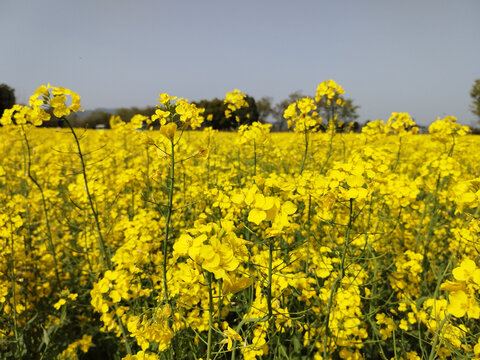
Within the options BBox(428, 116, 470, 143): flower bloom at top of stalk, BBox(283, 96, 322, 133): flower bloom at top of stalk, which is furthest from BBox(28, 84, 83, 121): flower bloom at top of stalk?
BBox(428, 116, 470, 143): flower bloom at top of stalk

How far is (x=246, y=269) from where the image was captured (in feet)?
7.69

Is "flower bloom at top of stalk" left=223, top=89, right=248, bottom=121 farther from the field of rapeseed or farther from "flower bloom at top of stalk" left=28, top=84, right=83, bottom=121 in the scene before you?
"flower bloom at top of stalk" left=28, top=84, right=83, bottom=121

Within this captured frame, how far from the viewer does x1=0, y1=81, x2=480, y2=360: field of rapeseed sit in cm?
119

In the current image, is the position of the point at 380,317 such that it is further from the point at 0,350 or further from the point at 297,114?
the point at 0,350

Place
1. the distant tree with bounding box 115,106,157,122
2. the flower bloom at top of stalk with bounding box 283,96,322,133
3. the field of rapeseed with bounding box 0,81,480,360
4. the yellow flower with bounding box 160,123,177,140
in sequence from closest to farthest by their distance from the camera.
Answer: the field of rapeseed with bounding box 0,81,480,360, the yellow flower with bounding box 160,123,177,140, the distant tree with bounding box 115,106,157,122, the flower bloom at top of stalk with bounding box 283,96,322,133

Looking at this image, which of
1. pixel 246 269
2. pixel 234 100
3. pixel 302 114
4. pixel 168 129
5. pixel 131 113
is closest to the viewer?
pixel 168 129

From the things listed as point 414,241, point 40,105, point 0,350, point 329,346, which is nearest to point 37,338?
point 0,350

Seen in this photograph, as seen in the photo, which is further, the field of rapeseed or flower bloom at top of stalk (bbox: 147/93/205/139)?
flower bloom at top of stalk (bbox: 147/93/205/139)

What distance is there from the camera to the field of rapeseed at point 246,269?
3.89 ft

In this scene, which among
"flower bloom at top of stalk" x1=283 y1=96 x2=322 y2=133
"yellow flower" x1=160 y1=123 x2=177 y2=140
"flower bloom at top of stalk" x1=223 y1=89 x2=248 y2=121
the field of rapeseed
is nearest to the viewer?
the field of rapeseed

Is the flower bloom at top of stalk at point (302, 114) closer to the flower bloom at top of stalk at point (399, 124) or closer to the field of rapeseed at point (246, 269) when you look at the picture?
the field of rapeseed at point (246, 269)

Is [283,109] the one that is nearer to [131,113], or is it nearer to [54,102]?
→ [54,102]

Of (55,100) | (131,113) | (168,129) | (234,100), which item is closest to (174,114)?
(168,129)

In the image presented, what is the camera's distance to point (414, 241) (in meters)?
3.28
